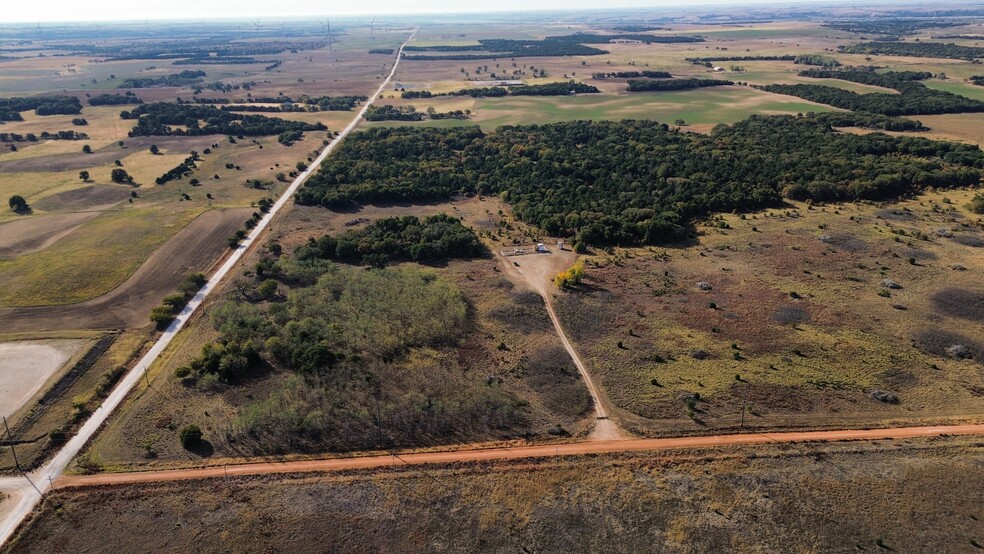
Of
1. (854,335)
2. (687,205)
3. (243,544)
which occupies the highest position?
(687,205)

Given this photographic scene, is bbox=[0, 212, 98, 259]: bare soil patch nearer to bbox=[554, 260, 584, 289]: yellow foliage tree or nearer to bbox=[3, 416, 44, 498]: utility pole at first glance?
bbox=[3, 416, 44, 498]: utility pole

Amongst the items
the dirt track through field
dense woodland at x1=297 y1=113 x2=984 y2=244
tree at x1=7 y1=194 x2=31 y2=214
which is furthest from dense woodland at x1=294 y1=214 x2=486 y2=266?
tree at x1=7 y1=194 x2=31 y2=214

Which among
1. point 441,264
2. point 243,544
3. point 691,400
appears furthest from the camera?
point 441,264

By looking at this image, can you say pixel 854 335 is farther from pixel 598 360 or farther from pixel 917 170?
pixel 917 170

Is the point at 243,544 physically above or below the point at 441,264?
below

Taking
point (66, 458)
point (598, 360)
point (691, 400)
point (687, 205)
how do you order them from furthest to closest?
1. point (687, 205)
2. point (598, 360)
3. point (691, 400)
4. point (66, 458)

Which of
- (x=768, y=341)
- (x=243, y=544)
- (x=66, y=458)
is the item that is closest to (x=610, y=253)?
(x=768, y=341)

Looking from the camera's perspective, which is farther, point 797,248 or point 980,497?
point 797,248
